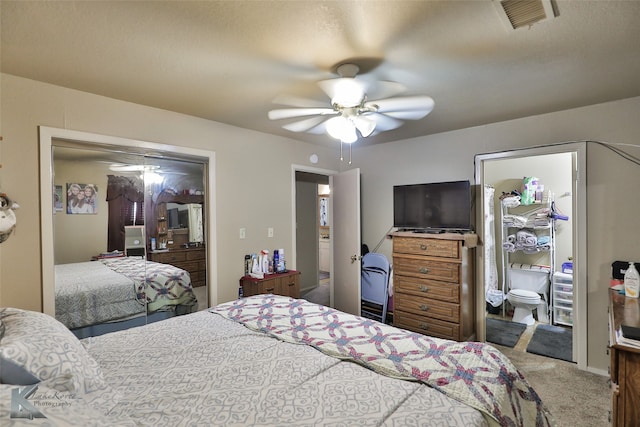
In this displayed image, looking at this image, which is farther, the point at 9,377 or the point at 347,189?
the point at 347,189

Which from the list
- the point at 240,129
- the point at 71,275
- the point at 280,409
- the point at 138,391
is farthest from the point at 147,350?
the point at 240,129

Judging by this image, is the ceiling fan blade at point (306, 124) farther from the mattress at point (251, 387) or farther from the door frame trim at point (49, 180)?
the mattress at point (251, 387)

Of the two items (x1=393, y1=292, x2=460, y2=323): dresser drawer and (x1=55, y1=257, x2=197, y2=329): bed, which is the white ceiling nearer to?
(x1=55, y1=257, x2=197, y2=329): bed

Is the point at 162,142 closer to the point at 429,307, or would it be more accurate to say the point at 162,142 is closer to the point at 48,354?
the point at 48,354

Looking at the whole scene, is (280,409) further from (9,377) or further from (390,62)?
(390,62)

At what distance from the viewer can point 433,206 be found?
136 inches

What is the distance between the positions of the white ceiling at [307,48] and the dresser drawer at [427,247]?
4.49 ft

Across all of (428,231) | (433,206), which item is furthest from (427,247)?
(433,206)

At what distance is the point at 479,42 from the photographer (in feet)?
5.51

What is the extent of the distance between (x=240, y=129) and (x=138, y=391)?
104 inches

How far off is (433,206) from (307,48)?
2.33 meters

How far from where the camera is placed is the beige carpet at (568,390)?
216cm

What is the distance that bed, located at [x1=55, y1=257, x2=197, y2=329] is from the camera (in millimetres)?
2316

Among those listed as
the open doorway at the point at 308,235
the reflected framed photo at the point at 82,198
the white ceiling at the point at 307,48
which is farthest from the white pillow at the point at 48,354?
the open doorway at the point at 308,235
